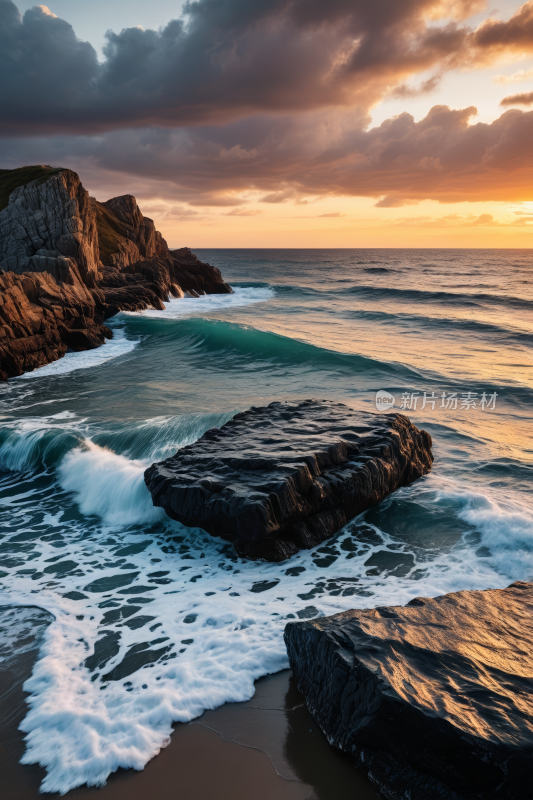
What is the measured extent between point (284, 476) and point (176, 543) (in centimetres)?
235

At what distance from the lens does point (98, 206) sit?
66562 mm

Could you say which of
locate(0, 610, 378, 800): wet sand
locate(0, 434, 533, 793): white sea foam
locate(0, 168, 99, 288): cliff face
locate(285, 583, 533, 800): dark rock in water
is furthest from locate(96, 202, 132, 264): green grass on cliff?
locate(285, 583, 533, 800): dark rock in water

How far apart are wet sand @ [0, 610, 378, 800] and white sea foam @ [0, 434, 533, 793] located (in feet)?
0.43

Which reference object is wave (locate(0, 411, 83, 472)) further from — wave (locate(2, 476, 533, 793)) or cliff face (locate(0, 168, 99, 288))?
cliff face (locate(0, 168, 99, 288))

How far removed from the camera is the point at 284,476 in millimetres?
7496

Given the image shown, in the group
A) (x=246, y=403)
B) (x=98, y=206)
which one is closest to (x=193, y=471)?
(x=246, y=403)

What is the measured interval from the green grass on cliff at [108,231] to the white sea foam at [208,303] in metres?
11.8

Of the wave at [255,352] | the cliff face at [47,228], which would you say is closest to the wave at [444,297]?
the wave at [255,352]

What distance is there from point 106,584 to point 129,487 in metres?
2.78

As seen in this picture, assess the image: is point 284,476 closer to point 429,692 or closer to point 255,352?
point 429,692

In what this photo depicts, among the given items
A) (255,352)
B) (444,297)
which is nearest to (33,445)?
(255,352)

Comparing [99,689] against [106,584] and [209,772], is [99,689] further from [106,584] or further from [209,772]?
[106,584]

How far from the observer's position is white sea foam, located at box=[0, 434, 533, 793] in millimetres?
4512

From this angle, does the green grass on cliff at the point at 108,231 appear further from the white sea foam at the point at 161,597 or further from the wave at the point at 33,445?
the white sea foam at the point at 161,597
